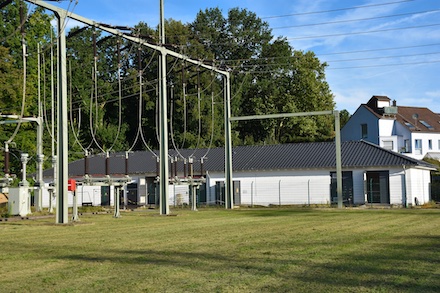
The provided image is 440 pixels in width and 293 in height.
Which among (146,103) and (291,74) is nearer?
(146,103)

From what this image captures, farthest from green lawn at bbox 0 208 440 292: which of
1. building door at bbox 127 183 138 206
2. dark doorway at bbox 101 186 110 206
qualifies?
dark doorway at bbox 101 186 110 206

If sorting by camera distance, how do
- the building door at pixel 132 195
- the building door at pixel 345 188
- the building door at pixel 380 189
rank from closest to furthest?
the building door at pixel 380 189
the building door at pixel 345 188
the building door at pixel 132 195

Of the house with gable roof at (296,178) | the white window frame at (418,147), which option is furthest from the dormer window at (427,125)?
the house with gable roof at (296,178)

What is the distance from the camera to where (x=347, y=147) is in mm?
50031

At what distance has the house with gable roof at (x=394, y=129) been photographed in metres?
75.2

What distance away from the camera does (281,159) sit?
5094 cm

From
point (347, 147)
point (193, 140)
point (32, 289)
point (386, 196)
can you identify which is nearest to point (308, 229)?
point (32, 289)

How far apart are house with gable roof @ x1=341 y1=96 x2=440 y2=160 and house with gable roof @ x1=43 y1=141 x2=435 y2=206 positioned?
25.3 meters

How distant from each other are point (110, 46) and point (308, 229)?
61.3 metres

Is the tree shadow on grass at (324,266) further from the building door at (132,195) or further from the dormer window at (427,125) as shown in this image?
the dormer window at (427,125)

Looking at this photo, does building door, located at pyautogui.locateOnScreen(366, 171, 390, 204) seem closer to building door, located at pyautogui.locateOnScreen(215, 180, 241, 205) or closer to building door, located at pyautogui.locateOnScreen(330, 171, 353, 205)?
building door, located at pyautogui.locateOnScreen(330, 171, 353, 205)

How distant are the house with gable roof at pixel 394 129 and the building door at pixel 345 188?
29.7m

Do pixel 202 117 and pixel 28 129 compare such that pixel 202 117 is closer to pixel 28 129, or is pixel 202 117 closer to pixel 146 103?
pixel 146 103

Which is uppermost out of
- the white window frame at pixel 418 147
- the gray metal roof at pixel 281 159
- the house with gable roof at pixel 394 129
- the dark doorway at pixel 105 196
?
the house with gable roof at pixel 394 129
